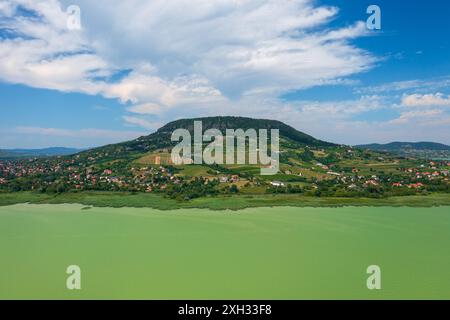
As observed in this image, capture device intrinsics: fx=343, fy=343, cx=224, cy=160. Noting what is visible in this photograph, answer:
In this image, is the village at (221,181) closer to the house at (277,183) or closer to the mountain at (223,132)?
the house at (277,183)

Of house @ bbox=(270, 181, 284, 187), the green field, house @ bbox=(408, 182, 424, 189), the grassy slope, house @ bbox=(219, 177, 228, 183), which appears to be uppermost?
house @ bbox=(219, 177, 228, 183)

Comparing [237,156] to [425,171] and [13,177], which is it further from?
[13,177]

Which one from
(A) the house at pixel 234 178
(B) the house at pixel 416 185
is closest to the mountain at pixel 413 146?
(B) the house at pixel 416 185

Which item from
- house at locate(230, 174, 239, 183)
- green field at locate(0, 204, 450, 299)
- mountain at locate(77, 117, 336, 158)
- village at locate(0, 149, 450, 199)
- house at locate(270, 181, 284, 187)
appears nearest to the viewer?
green field at locate(0, 204, 450, 299)

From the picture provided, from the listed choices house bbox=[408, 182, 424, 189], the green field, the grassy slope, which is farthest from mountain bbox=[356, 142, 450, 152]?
the green field

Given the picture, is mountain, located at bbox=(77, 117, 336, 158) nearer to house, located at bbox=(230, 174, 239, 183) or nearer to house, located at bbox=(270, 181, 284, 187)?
house, located at bbox=(230, 174, 239, 183)

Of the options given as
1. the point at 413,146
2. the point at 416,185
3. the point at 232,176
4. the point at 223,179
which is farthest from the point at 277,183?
the point at 413,146

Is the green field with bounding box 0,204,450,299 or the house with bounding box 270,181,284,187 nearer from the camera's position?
the green field with bounding box 0,204,450,299
